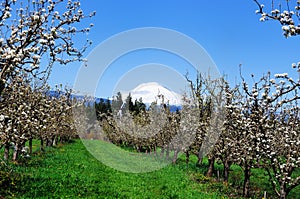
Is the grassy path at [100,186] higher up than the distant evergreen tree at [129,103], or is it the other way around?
the distant evergreen tree at [129,103]

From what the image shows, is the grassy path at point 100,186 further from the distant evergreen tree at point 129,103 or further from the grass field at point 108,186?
the distant evergreen tree at point 129,103

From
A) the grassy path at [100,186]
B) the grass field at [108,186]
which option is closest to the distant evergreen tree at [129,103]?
the grass field at [108,186]

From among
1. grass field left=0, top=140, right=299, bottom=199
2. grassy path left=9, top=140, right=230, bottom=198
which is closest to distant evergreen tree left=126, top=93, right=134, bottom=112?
grass field left=0, top=140, right=299, bottom=199

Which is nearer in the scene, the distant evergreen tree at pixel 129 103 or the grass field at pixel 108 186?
the grass field at pixel 108 186

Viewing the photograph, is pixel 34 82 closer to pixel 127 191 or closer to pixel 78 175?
pixel 78 175

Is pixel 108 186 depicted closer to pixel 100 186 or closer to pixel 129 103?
pixel 100 186

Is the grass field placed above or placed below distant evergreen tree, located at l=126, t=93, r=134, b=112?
below

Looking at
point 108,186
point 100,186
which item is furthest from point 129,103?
point 100,186

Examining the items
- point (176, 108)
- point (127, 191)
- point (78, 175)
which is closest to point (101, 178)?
point (78, 175)

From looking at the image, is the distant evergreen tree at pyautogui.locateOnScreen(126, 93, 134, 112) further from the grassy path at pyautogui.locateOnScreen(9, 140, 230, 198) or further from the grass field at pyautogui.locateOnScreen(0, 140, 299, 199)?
the grassy path at pyautogui.locateOnScreen(9, 140, 230, 198)

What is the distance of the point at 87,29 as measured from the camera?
9.05 metres

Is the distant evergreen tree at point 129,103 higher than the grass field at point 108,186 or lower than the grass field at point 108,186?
higher

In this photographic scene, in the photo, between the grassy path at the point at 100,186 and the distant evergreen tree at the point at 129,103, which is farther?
the distant evergreen tree at the point at 129,103

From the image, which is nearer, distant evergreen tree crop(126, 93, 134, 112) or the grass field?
the grass field
